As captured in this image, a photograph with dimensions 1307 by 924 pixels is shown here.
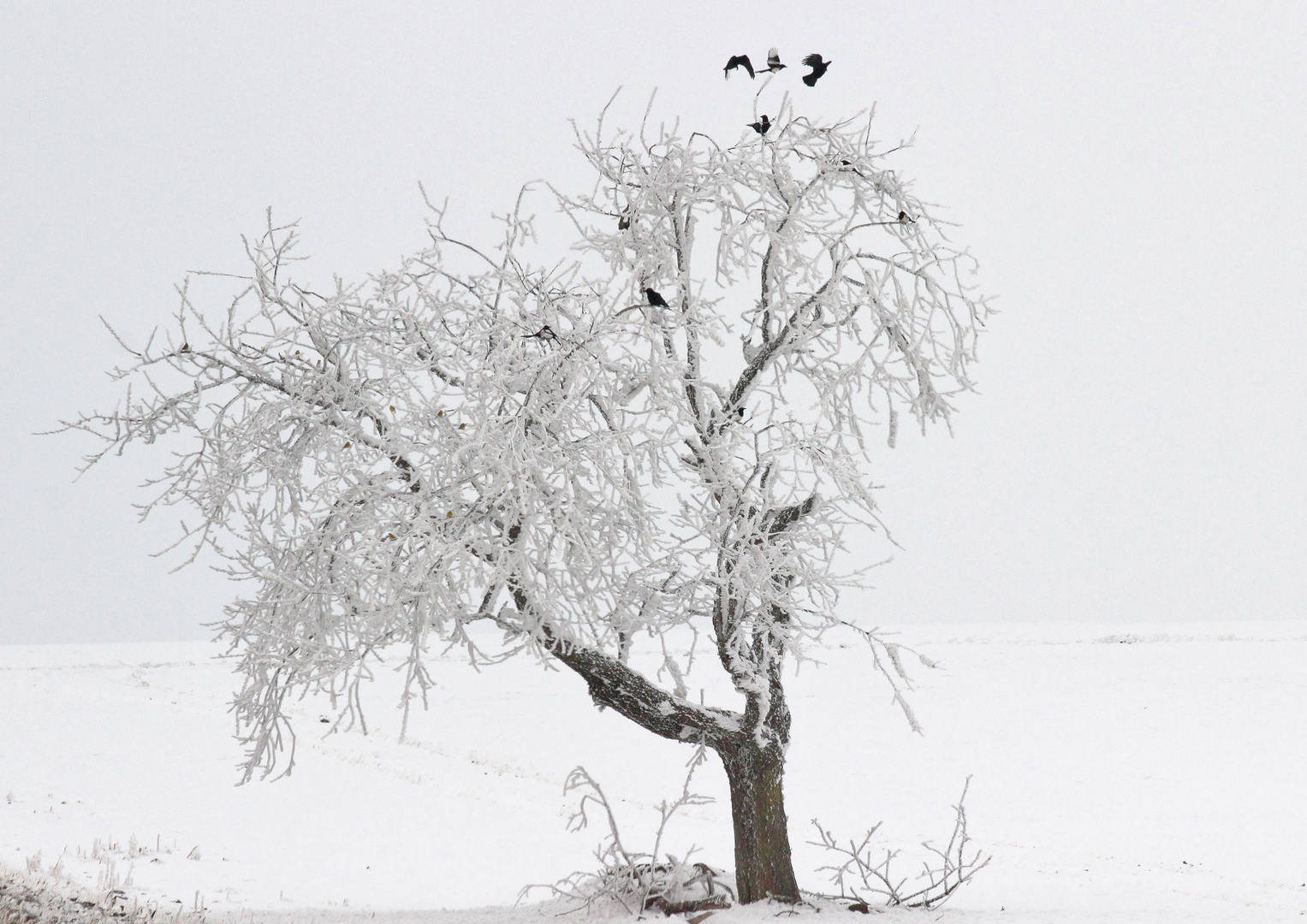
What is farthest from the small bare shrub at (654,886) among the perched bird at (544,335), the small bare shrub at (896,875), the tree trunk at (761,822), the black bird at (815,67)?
the black bird at (815,67)

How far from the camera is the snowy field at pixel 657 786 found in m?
11.9

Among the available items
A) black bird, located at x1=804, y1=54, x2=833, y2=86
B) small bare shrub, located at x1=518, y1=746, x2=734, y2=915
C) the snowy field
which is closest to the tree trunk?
small bare shrub, located at x1=518, y1=746, x2=734, y2=915

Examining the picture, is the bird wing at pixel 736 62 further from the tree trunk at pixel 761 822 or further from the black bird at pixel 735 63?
the tree trunk at pixel 761 822

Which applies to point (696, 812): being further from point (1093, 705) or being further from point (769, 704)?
point (1093, 705)

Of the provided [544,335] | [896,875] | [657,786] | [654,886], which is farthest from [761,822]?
[657,786]

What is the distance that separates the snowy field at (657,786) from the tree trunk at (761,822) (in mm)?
546

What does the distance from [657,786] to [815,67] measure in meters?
13.8

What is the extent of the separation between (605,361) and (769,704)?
3.25 meters

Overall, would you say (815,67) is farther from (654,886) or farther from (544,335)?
(654,886)

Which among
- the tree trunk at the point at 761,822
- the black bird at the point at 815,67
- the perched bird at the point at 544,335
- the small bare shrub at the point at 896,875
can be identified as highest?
the black bird at the point at 815,67

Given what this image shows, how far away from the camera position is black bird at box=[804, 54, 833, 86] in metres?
7.95

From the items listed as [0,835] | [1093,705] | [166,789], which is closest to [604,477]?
[0,835]

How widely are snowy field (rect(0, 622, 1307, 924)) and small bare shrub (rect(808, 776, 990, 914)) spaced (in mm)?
304

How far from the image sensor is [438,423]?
6832mm
